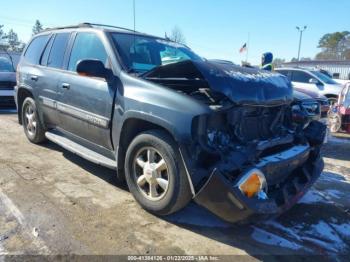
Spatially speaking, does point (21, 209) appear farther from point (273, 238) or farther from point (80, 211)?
point (273, 238)

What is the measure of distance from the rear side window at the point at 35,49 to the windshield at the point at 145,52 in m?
1.94

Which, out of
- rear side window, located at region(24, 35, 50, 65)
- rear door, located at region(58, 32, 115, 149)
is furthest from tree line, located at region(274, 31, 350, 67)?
rear door, located at region(58, 32, 115, 149)

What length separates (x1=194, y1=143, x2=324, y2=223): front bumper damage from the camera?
2.89 m

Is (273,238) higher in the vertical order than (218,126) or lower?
lower

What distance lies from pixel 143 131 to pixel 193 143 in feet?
2.70

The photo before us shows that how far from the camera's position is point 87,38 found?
4.63 m

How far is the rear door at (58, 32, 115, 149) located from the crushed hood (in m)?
0.68

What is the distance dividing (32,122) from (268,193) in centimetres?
426

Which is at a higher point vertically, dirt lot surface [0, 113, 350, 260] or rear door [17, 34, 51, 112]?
rear door [17, 34, 51, 112]

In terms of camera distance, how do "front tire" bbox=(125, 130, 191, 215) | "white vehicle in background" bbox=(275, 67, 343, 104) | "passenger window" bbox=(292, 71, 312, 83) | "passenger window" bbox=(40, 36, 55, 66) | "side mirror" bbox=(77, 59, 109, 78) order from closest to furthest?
"front tire" bbox=(125, 130, 191, 215), "side mirror" bbox=(77, 59, 109, 78), "passenger window" bbox=(40, 36, 55, 66), "white vehicle in background" bbox=(275, 67, 343, 104), "passenger window" bbox=(292, 71, 312, 83)

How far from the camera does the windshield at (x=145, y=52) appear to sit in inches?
164

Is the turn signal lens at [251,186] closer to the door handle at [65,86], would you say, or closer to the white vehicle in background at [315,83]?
the door handle at [65,86]

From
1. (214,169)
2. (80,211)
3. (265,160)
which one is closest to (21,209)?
(80,211)

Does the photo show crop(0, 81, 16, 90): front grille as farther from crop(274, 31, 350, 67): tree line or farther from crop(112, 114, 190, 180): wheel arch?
crop(274, 31, 350, 67): tree line
